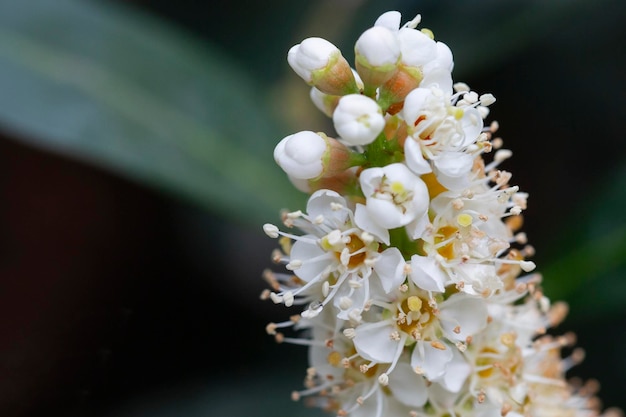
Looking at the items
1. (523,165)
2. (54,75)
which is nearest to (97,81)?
(54,75)

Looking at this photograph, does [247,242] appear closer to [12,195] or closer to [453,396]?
[12,195]

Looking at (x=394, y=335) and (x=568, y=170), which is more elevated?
(x=568, y=170)

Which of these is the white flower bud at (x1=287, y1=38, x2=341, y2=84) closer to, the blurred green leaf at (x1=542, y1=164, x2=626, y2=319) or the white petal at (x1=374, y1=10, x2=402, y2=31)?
the white petal at (x1=374, y1=10, x2=402, y2=31)

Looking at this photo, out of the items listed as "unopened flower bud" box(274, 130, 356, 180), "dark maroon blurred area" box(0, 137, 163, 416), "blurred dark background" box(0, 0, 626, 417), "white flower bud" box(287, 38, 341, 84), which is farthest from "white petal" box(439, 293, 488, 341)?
"dark maroon blurred area" box(0, 137, 163, 416)

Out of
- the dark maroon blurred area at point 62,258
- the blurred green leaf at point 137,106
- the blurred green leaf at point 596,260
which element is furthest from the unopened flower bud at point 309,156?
the dark maroon blurred area at point 62,258

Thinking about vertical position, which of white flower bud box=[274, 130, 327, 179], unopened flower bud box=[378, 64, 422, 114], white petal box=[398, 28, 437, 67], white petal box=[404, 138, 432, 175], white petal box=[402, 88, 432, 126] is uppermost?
white petal box=[398, 28, 437, 67]

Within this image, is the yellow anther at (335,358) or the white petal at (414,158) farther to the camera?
the yellow anther at (335,358)

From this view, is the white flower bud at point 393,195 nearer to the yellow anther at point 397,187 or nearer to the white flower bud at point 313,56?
the yellow anther at point 397,187
